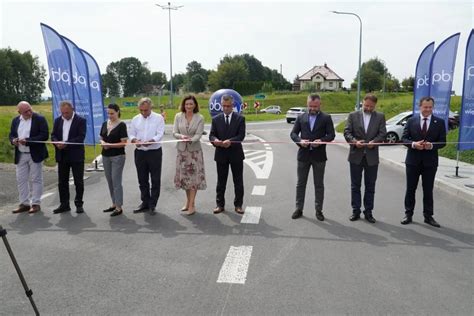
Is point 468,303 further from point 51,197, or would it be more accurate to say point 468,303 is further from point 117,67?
point 117,67

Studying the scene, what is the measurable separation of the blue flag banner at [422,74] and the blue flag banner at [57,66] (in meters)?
10.2

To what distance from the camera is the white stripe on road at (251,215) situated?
20.9ft

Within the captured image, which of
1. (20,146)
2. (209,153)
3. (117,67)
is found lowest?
(209,153)

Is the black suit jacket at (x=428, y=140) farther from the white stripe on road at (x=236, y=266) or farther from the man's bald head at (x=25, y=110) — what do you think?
the man's bald head at (x=25, y=110)

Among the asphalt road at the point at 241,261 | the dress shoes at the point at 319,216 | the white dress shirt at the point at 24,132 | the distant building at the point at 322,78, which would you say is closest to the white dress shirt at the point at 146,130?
the asphalt road at the point at 241,261

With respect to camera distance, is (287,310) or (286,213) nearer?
(287,310)

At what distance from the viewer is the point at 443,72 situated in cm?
1168

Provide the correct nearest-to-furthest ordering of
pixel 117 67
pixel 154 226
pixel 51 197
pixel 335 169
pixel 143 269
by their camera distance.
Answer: pixel 143 269
pixel 154 226
pixel 51 197
pixel 335 169
pixel 117 67

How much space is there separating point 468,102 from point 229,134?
6.00 m

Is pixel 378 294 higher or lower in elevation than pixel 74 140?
lower

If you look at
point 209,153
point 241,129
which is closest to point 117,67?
point 209,153

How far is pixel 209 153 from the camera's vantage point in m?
15.6

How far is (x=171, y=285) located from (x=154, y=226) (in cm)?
214

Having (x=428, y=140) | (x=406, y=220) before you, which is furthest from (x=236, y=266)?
(x=428, y=140)
